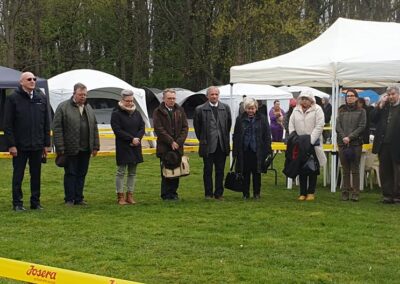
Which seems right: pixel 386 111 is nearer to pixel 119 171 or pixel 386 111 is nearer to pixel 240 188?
pixel 240 188

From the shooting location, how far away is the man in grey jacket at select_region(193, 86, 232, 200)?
9102 mm

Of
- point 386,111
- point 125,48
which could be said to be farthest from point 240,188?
point 125,48

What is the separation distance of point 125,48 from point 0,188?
22.3m

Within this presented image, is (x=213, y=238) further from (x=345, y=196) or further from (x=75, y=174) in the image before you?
(x=345, y=196)

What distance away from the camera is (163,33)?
3275 cm

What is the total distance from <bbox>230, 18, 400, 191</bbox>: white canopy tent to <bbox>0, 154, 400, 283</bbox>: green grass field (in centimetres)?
181

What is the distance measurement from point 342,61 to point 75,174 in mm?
4268

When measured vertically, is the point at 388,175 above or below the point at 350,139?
below

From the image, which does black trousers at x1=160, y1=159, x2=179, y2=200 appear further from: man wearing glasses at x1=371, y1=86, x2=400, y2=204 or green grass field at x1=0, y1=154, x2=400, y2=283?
man wearing glasses at x1=371, y1=86, x2=400, y2=204

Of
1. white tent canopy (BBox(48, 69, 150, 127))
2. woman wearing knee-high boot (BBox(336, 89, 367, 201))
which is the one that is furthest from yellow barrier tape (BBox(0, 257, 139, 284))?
white tent canopy (BBox(48, 69, 150, 127))

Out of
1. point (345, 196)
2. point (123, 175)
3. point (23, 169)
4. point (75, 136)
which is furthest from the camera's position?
point (345, 196)

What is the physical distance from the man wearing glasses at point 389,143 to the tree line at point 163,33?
17167 mm

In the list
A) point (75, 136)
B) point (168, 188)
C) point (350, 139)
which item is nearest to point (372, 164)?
point (350, 139)

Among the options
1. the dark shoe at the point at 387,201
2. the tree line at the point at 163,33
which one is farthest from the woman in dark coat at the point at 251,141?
the tree line at the point at 163,33
